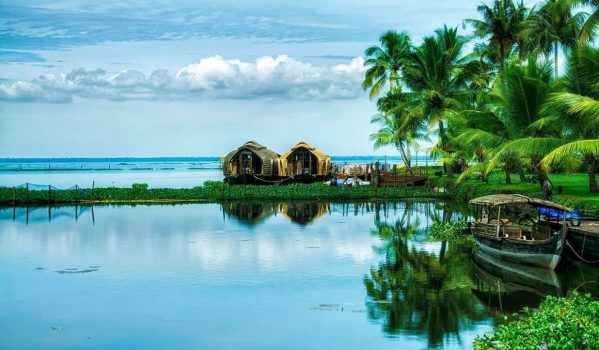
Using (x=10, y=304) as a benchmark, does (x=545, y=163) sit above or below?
above

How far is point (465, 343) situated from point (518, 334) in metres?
2.61

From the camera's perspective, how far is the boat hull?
15.1 metres

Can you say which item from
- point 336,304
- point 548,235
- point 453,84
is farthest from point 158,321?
point 453,84

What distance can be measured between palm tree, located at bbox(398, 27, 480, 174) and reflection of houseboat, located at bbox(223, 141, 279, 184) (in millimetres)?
11324

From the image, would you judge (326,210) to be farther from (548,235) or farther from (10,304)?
(10,304)

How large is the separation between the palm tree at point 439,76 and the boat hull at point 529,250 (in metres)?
17.7

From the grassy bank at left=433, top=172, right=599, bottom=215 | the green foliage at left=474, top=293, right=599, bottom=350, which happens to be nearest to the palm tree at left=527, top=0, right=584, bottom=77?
the grassy bank at left=433, top=172, right=599, bottom=215

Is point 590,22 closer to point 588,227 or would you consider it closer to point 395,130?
point 588,227

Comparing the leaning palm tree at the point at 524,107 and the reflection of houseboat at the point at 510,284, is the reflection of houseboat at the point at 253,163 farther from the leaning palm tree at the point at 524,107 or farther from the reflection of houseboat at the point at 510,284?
the reflection of houseboat at the point at 510,284

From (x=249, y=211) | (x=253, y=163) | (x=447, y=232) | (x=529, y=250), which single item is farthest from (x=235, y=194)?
(x=529, y=250)

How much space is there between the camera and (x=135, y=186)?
3788 centimetres

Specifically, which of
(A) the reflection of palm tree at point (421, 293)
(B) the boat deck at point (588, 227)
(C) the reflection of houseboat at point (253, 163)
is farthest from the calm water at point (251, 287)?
(C) the reflection of houseboat at point (253, 163)

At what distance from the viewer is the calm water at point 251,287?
10.9 meters

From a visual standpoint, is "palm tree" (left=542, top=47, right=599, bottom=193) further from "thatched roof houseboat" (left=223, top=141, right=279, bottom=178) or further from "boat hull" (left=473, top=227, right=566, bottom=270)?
"thatched roof houseboat" (left=223, top=141, right=279, bottom=178)
